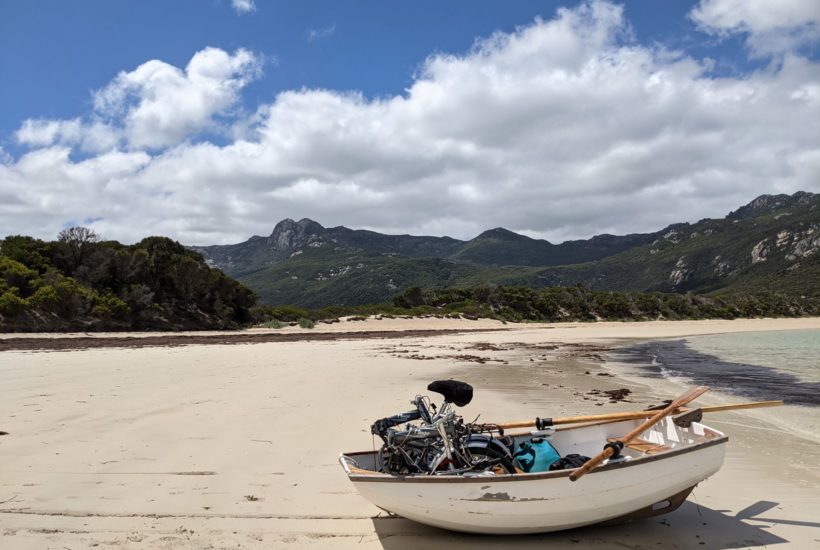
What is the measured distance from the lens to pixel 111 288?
3159 centimetres

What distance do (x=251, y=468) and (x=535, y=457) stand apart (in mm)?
3354

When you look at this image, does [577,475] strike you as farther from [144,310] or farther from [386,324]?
[386,324]

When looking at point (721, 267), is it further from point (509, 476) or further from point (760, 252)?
point (509, 476)

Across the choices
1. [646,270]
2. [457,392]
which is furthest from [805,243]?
[457,392]

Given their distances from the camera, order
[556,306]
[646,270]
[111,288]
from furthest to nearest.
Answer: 1. [646,270]
2. [556,306]
3. [111,288]

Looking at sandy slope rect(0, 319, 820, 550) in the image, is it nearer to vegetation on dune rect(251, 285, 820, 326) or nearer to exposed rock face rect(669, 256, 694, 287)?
vegetation on dune rect(251, 285, 820, 326)

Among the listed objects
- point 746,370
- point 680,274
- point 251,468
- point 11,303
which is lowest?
point 746,370

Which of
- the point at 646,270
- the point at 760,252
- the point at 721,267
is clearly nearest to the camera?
the point at 760,252

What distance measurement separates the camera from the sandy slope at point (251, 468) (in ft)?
14.8

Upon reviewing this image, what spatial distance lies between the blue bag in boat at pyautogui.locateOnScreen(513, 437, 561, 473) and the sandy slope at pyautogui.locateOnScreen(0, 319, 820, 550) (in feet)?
2.02

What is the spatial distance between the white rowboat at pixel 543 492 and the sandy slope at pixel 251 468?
0.28 m

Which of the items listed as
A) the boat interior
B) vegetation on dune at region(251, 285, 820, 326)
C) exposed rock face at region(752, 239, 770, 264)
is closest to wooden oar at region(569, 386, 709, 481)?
the boat interior

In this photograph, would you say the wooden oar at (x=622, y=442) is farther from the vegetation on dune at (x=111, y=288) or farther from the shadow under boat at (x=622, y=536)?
the vegetation on dune at (x=111, y=288)

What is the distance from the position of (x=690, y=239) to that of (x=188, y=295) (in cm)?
18179
